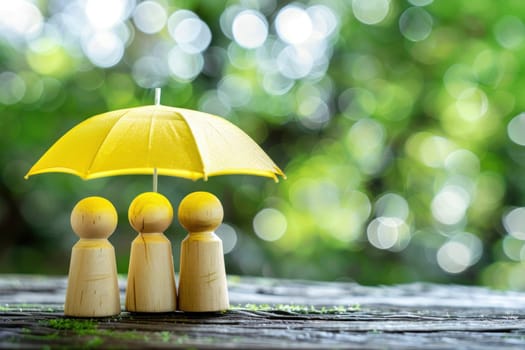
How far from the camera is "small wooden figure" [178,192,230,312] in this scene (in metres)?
1.38

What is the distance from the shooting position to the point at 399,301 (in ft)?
5.94

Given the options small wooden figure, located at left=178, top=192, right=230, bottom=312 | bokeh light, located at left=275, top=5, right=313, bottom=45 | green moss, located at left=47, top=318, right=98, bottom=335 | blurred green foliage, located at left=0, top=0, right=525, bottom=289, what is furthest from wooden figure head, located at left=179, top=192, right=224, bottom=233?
bokeh light, located at left=275, top=5, right=313, bottom=45

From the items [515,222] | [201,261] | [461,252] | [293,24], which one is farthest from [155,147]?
[515,222]

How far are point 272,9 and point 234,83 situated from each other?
0.59 m

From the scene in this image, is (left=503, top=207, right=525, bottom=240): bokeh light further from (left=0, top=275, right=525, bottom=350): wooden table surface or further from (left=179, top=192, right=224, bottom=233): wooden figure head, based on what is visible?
(left=179, top=192, right=224, bottom=233): wooden figure head

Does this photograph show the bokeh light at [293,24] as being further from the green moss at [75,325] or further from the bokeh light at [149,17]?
the green moss at [75,325]

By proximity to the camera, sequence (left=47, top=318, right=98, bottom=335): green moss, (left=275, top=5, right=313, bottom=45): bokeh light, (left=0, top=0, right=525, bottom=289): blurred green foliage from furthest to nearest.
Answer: (left=275, top=5, right=313, bottom=45): bokeh light
(left=0, top=0, right=525, bottom=289): blurred green foliage
(left=47, top=318, right=98, bottom=335): green moss

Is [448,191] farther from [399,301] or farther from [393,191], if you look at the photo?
[399,301]

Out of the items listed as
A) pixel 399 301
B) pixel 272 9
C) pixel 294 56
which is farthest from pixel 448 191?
pixel 399 301

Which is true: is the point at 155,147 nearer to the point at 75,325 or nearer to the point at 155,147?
the point at 155,147

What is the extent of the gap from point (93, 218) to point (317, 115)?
3416mm

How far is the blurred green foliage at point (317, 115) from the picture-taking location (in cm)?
430

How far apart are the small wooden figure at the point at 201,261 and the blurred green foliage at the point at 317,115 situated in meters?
2.82

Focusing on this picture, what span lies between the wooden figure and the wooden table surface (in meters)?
0.03
